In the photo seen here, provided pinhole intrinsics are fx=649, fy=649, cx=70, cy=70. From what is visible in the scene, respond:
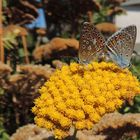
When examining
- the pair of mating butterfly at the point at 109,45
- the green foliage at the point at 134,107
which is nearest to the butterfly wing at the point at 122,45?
the pair of mating butterfly at the point at 109,45

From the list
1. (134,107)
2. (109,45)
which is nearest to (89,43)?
(109,45)

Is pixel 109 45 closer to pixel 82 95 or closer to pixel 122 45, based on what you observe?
pixel 122 45

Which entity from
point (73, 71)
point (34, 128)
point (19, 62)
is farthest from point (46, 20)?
point (73, 71)

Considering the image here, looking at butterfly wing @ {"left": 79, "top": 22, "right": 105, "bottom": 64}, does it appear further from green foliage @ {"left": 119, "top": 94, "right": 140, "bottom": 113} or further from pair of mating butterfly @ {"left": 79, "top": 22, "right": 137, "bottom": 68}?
green foliage @ {"left": 119, "top": 94, "right": 140, "bottom": 113}

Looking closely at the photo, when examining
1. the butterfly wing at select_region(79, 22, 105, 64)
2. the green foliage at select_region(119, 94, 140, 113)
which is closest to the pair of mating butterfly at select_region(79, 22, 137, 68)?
the butterfly wing at select_region(79, 22, 105, 64)

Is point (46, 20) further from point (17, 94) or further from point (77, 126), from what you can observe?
point (77, 126)

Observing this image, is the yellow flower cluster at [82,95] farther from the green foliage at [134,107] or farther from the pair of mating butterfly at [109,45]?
the green foliage at [134,107]

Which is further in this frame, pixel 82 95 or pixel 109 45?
pixel 109 45
